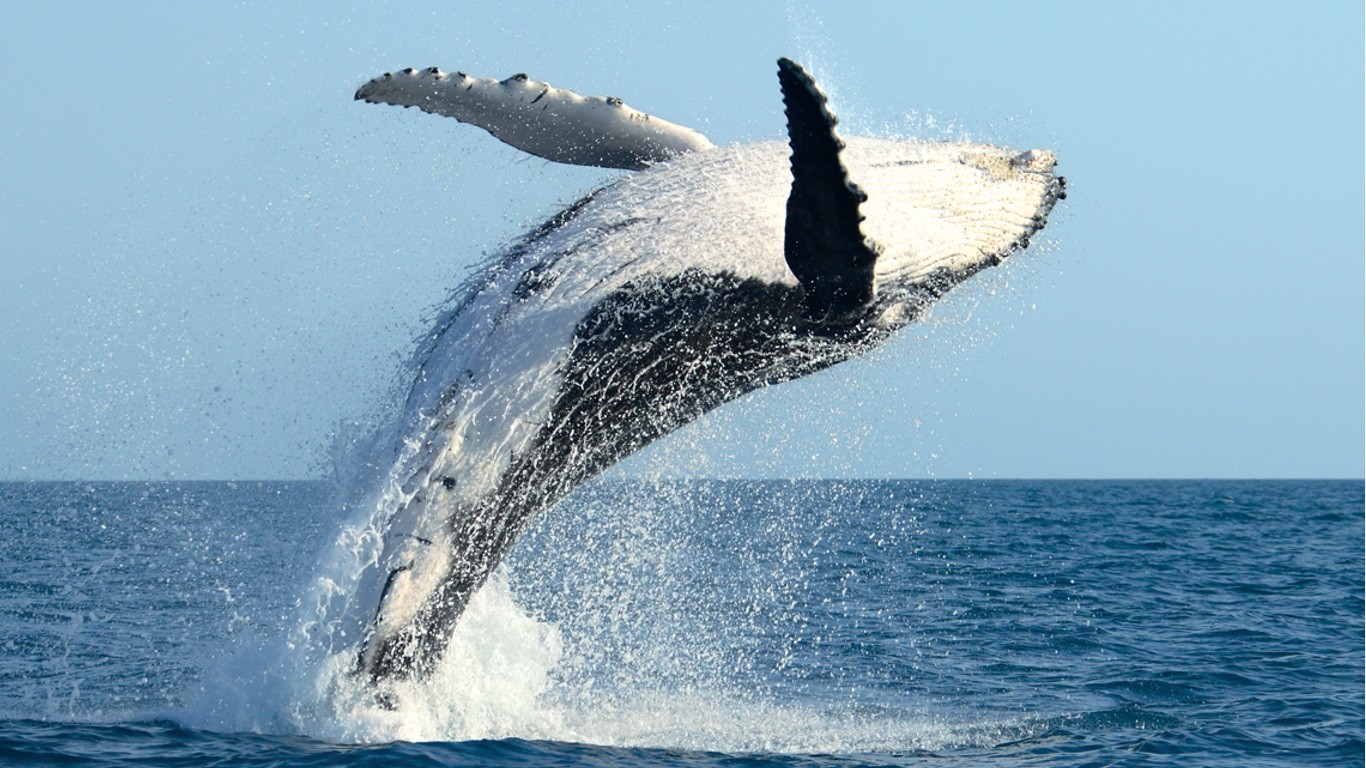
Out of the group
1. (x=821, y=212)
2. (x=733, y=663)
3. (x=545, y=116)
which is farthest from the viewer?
(x=733, y=663)

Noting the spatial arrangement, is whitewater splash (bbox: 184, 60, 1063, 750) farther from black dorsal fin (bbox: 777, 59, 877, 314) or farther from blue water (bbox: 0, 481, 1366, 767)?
blue water (bbox: 0, 481, 1366, 767)

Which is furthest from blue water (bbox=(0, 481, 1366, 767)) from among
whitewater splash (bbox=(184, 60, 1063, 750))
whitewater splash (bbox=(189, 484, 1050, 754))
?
whitewater splash (bbox=(184, 60, 1063, 750))

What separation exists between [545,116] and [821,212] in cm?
272

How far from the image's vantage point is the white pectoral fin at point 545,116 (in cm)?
823

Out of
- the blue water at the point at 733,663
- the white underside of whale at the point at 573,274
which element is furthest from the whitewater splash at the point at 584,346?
the blue water at the point at 733,663

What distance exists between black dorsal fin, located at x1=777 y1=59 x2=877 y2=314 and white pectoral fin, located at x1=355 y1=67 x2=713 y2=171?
169 centimetres

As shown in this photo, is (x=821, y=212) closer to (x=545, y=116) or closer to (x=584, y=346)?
(x=584, y=346)

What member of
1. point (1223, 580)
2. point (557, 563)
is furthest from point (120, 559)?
point (1223, 580)

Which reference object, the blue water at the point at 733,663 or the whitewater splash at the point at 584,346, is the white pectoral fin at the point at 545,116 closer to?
the whitewater splash at the point at 584,346

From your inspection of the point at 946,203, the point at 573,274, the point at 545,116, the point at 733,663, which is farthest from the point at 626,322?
the point at 733,663

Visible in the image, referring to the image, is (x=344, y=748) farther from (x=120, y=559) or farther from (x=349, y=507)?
(x=120, y=559)

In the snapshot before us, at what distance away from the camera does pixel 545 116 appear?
8445 millimetres

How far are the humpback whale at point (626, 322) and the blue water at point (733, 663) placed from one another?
74 cm

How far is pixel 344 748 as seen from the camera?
7.75 meters
